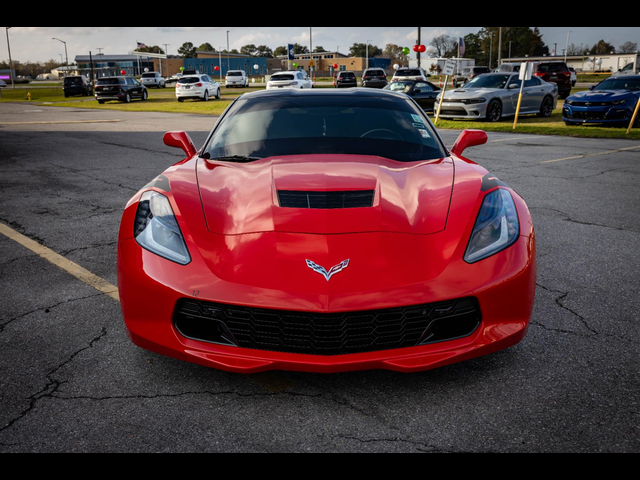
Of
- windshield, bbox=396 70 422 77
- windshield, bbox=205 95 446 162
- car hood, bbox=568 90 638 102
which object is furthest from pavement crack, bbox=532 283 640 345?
windshield, bbox=396 70 422 77

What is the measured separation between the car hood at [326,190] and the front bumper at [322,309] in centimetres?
28

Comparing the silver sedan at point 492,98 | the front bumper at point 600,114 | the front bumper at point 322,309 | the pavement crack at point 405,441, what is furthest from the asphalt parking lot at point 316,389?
the silver sedan at point 492,98

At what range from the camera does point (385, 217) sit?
106 inches

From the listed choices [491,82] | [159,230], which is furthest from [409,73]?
[159,230]

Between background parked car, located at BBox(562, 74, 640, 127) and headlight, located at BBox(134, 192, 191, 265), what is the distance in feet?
53.0

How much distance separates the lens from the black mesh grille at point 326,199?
2.75 meters

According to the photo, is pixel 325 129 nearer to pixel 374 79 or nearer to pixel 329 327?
pixel 329 327

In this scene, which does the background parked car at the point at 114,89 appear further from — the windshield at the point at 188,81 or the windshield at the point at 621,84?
the windshield at the point at 621,84

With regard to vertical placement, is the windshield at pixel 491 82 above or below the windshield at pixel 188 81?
below

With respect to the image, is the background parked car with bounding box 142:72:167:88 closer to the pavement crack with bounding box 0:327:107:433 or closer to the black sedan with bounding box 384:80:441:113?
the black sedan with bounding box 384:80:441:113
